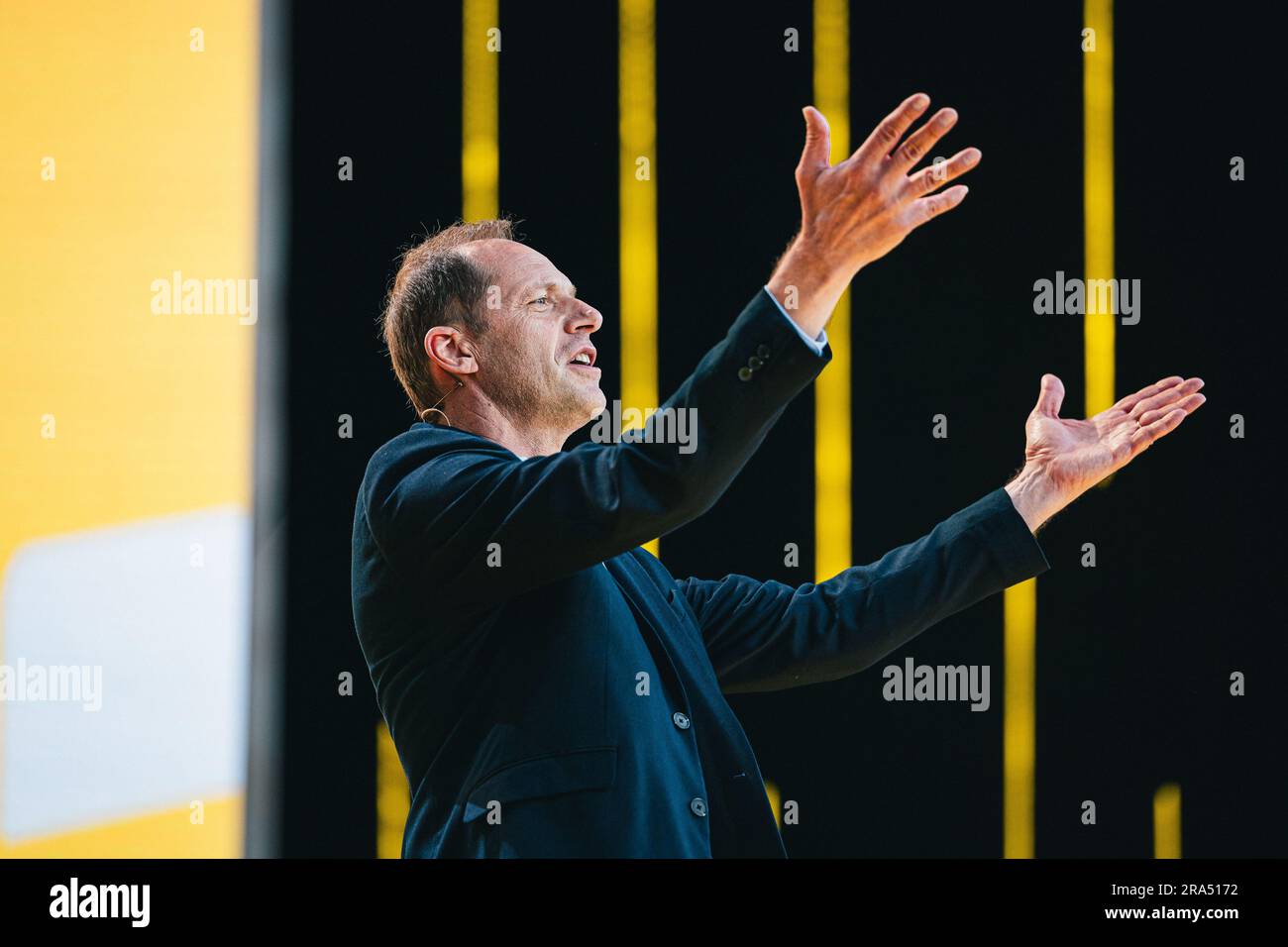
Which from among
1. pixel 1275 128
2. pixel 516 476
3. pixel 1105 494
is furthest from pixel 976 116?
pixel 516 476

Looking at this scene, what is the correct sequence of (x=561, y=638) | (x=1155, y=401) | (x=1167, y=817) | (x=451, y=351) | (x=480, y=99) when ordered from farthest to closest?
1. (x=480, y=99)
2. (x=1167, y=817)
3. (x=1155, y=401)
4. (x=451, y=351)
5. (x=561, y=638)

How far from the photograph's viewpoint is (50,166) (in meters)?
2.92

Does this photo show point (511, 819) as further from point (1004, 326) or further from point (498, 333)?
point (1004, 326)

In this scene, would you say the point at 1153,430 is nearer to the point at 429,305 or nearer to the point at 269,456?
the point at 429,305

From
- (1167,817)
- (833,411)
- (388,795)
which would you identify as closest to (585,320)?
(833,411)

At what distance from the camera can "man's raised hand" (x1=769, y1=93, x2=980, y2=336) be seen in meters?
1.51

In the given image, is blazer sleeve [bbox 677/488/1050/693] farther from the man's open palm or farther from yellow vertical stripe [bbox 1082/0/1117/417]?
yellow vertical stripe [bbox 1082/0/1117/417]

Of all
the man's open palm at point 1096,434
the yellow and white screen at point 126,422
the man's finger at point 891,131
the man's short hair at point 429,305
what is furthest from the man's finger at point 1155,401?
the yellow and white screen at point 126,422

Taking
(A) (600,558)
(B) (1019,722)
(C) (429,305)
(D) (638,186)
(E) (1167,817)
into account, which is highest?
(D) (638,186)

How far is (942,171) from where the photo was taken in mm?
1491

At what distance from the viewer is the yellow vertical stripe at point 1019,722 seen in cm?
284

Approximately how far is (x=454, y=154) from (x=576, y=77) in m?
0.31

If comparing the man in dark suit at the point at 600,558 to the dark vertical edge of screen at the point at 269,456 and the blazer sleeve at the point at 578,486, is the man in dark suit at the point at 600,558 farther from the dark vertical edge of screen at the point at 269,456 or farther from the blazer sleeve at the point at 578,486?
the dark vertical edge of screen at the point at 269,456

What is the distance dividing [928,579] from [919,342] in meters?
0.96
